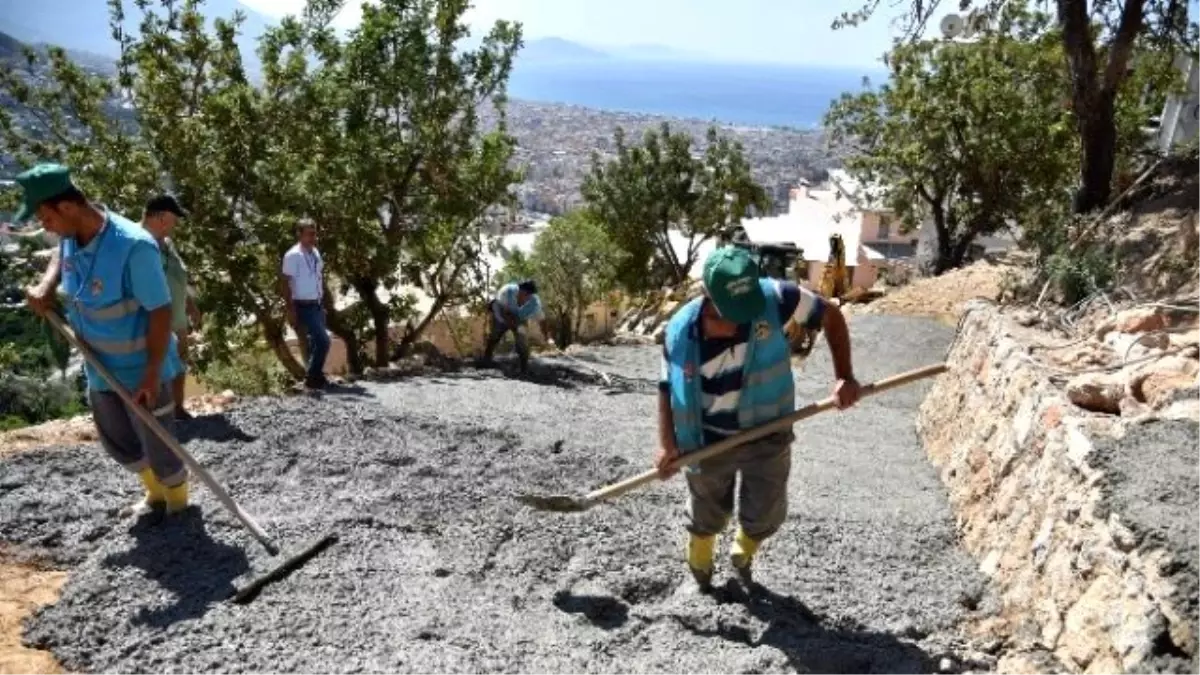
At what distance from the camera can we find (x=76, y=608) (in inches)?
149

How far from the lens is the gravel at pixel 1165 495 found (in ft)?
9.07

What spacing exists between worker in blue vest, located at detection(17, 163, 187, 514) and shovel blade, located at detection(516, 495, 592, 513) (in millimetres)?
1671

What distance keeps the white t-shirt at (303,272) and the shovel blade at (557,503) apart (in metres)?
4.06

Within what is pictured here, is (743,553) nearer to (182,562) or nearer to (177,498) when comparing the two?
(182,562)

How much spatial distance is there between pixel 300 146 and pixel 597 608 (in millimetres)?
7605

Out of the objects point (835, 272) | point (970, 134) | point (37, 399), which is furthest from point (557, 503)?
point (37, 399)

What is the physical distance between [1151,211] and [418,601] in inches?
274

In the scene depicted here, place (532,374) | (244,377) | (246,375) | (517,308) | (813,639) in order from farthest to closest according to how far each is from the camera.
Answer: (246,375)
(244,377)
(532,374)
(517,308)
(813,639)

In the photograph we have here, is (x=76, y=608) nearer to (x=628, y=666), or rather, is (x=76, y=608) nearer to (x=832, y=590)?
(x=628, y=666)

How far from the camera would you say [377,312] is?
451 inches

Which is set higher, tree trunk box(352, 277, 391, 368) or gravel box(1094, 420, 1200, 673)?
gravel box(1094, 420, 1200, 673)

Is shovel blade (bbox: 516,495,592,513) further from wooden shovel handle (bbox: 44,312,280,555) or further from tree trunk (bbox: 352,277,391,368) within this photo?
tree trunk (bbox: 352,277,391,368)

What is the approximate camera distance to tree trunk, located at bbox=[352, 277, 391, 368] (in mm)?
11227

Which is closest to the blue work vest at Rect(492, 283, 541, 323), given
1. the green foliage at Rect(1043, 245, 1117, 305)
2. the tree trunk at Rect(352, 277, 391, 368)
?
the tree trunk at Rect(352, 277, 391, 368)
